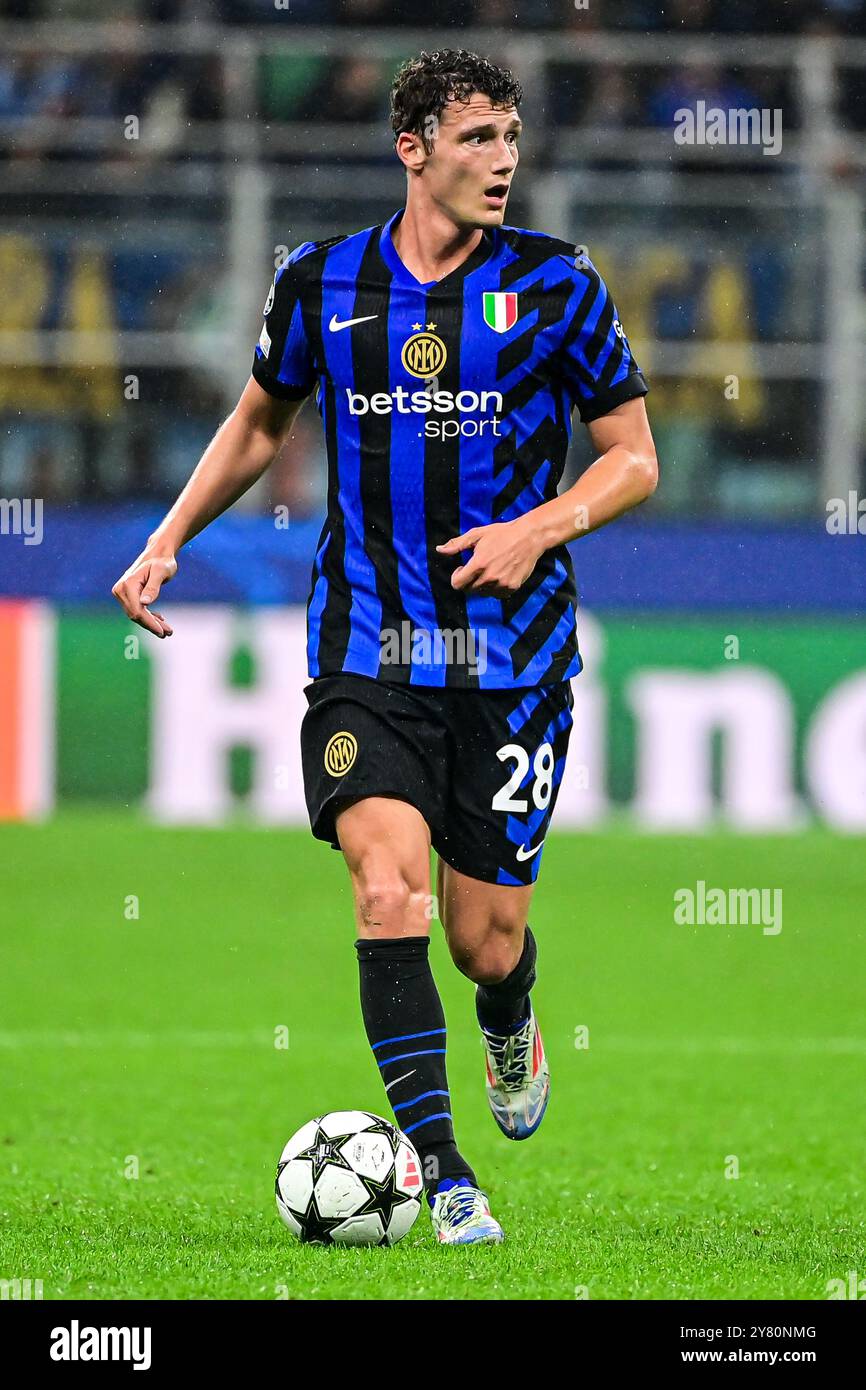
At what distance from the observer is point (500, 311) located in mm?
4047

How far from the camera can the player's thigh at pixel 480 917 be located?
420 cm

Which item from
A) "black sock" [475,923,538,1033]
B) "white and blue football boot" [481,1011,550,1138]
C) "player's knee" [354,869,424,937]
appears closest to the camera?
"player's knee" [354,869,424,937]

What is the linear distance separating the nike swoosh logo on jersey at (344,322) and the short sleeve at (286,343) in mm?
81

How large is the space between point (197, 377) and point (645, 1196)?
771cm

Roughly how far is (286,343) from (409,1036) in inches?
52.9

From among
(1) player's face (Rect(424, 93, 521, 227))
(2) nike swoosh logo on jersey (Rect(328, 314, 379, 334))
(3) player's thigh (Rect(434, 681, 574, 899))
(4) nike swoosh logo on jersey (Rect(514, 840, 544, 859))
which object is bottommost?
(4) nike swoosh logo on jersey (Rect(514, 840, 544, 859))

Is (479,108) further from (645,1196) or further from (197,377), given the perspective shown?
(197,377)

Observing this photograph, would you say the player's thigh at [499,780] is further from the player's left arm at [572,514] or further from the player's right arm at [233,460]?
the player's right arm at [233,460]

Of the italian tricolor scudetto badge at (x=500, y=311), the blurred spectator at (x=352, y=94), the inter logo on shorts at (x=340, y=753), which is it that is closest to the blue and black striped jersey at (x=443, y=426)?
the italian tricolor scudetto badge at (x=500, y=311)

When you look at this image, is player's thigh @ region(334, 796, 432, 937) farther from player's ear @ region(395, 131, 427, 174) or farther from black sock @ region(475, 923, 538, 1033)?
player's ear @ region(395, 131, 427, 174)

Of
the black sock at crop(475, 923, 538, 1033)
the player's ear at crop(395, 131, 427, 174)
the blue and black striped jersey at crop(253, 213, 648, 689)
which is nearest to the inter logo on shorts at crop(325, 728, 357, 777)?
the blue and black striped jersey at crop(253, 213, 648, 689)

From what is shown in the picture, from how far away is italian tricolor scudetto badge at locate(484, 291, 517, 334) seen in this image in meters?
4.04

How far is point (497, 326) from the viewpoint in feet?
13.3
